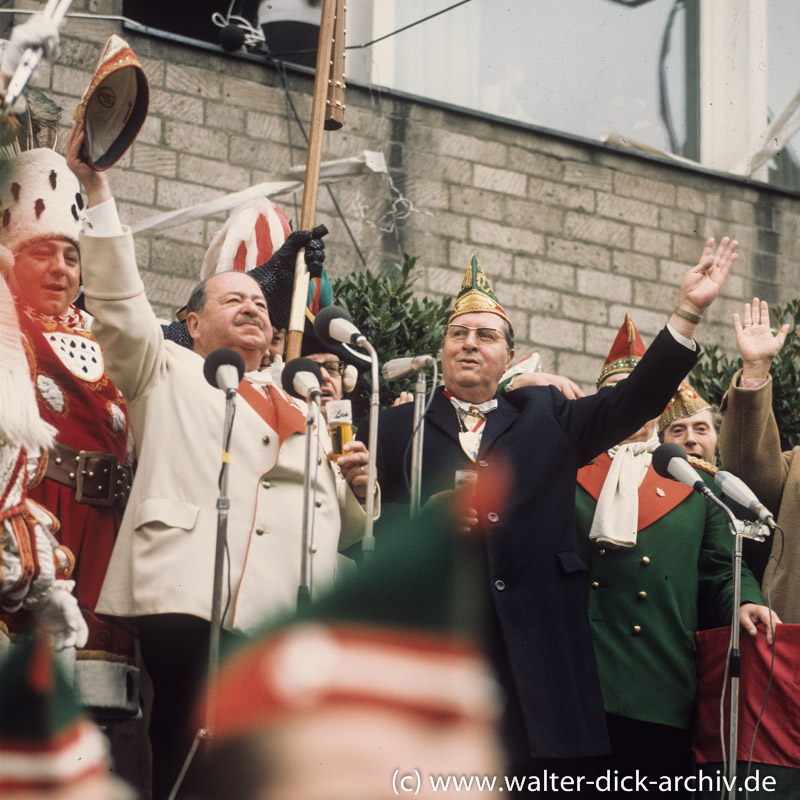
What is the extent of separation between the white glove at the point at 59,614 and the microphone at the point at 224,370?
25.1 inches

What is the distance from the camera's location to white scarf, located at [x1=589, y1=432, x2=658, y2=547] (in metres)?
4.82

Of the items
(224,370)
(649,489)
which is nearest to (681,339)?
(649,489)

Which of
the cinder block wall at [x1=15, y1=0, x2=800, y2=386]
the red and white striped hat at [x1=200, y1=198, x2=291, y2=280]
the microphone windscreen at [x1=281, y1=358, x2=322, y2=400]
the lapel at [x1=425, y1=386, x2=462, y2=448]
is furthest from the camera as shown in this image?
the cinder block wall at [x1=15, y1=0, x2=800, y2=386]

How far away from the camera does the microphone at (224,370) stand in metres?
3.74

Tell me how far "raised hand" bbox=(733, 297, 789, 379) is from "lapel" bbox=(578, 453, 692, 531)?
0.48 metres

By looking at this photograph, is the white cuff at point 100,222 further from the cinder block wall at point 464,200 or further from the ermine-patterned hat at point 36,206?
the cinder block wall at point 464,200

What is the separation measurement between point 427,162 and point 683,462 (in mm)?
5882

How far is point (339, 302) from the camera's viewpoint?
274 inches

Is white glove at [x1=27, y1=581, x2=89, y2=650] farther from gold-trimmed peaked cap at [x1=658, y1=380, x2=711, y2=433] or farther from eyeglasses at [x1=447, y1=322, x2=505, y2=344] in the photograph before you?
gold-trimmed peaked cap at [x1=658, y1=380, x2=711, y2=433]

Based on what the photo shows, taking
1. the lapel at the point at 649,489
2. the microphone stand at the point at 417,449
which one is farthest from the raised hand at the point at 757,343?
the microphone stand at the point at 417,449

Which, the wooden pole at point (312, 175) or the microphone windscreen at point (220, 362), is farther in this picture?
the wooden pole at point (312, 175)

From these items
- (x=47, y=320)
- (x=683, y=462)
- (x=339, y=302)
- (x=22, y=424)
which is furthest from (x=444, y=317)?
(x=22, y=424)

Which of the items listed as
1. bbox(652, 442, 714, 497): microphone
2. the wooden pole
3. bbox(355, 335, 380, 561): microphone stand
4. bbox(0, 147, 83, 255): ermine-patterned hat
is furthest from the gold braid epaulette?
bbox(0, 147, 83, 255): ermine-patterned hat

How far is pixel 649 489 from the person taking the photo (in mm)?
5059
